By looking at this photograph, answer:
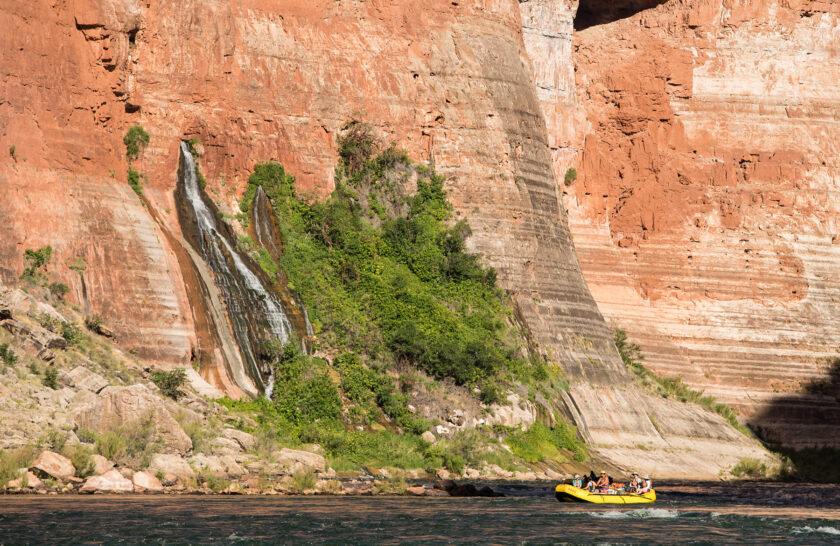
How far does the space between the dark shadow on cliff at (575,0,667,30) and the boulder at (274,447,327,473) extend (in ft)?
124

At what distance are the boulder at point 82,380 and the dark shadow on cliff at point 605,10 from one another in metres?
40.6

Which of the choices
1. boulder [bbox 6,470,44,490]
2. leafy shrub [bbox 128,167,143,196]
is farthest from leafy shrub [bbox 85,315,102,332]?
boulder [bbox 6,470,44,490]

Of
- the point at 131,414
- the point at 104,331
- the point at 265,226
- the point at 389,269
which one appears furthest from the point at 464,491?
the point at 265,226

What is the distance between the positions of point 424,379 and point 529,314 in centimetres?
803

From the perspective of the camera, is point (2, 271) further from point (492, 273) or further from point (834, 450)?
point (834, 450)

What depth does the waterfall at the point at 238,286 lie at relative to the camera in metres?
43.4

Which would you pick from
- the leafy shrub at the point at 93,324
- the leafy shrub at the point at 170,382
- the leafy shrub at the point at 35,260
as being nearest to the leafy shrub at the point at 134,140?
the leafy shrub at the point at 35,260

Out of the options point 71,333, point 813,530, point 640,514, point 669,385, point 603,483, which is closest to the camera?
point 813,530

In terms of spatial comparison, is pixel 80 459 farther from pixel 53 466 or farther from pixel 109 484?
pixel 109 484

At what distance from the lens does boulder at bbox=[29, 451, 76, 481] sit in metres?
30.3

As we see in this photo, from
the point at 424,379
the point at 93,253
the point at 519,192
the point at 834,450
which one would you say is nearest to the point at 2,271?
the point at 93,253

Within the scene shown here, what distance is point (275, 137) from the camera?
5028 cm

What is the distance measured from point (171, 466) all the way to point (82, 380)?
4.30 meters

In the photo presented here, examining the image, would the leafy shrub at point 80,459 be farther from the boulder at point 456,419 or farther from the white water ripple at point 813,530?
the white water ripple at point 813,530
